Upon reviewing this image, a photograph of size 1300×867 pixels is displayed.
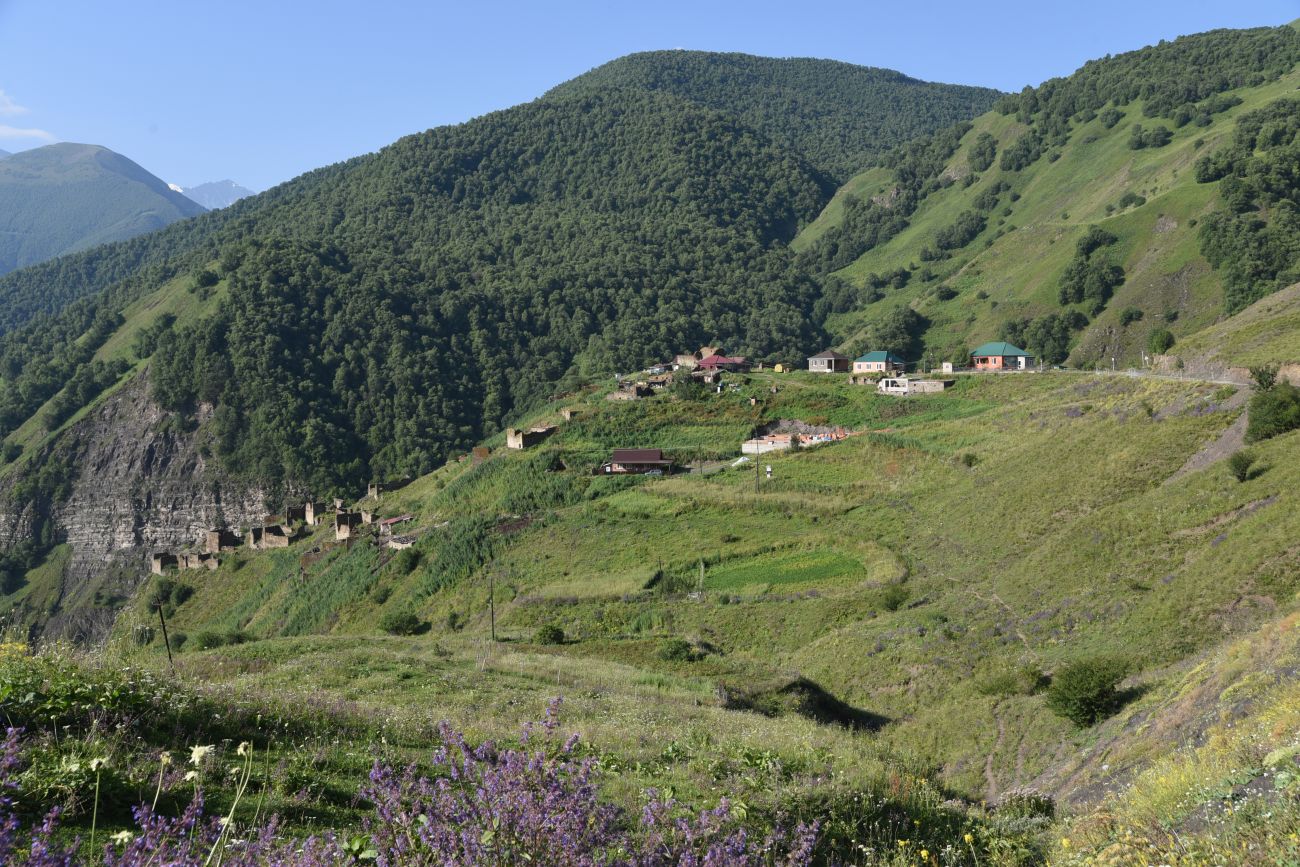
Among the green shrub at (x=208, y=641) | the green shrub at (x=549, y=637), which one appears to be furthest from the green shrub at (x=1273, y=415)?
the green shrub at (x=208, y=641)

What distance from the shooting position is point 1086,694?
16875 millimetres

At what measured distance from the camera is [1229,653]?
13961 millimetres

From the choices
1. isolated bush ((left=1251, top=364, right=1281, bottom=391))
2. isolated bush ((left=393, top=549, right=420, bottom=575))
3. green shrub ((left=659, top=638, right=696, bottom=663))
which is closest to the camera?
green shrub ((left=659, top=638, right=696, bottom=663))

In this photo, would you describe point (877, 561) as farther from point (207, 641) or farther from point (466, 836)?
point (466, 836)

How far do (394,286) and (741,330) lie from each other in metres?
71.1

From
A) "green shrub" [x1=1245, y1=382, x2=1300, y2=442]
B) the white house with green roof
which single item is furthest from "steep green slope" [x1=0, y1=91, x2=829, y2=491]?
"green shrub" [x1=1245, y1=382, x2=1300, y2=442]

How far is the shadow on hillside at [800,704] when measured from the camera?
1948 centimetres

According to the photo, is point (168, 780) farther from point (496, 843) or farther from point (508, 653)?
point (508, 653)

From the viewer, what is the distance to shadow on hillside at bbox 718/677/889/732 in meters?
19.5

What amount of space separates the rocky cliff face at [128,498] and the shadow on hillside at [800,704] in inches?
4534

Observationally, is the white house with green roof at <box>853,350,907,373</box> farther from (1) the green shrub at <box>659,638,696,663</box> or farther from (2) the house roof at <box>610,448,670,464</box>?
(1) the green shrub at <box>659,638,696,663</box>

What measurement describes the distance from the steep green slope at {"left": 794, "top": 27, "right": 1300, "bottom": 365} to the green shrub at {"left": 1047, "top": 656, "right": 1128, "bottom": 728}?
90.1 m

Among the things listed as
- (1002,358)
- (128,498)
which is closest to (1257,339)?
(1002,358)

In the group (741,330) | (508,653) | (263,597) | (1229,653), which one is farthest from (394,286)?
(1229,653)
